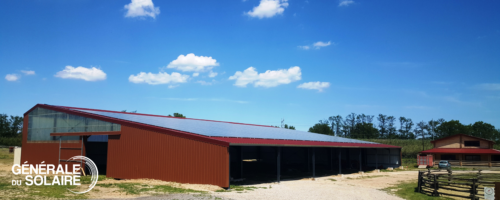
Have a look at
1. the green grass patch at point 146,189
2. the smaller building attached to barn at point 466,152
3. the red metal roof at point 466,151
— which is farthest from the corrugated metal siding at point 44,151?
the red metal roof at point 466,151

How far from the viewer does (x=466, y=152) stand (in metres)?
57.3

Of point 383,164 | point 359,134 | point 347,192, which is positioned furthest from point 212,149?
point 359,134

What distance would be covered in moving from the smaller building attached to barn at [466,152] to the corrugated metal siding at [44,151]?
1919 inches

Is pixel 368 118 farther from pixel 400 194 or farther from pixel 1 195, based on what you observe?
pixel 1 195

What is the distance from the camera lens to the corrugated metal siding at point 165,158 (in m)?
25.6

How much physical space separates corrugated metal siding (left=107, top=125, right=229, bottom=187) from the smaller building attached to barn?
42656 mm

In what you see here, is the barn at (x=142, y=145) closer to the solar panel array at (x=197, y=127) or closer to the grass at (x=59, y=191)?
the solar panel array at (x=197, y=127)

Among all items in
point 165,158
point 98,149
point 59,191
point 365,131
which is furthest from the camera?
point 365,131

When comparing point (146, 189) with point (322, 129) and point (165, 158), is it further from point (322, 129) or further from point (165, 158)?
point (322, 129)

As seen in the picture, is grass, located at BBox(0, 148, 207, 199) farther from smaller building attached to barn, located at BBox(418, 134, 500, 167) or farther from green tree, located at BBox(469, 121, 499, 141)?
green tree, located at BBox(469, 121, 499, 141)

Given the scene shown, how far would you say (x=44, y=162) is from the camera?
36.8 meters

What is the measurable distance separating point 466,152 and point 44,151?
58314 millimetres

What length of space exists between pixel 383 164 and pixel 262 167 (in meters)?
20.2

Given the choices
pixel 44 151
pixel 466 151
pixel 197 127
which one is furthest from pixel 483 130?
pixel 44 151
